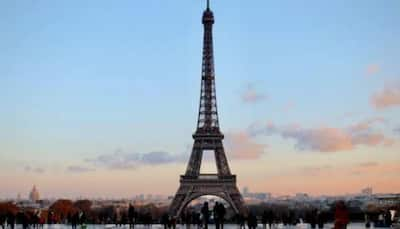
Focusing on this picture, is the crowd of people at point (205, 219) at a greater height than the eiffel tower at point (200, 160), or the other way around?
the eiffel tower at point (200, 160)

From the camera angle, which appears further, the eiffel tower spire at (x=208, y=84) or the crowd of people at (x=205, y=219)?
the eiffel tower spire at (x=208, y=84)

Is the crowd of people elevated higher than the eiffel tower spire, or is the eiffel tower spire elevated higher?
the eiffel tower spire

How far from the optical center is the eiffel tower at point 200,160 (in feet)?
212

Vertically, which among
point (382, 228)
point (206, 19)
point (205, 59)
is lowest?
point (382, 228)

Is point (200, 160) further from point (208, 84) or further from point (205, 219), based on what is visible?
point (205, 219)

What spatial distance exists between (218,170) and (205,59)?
10.7 meters

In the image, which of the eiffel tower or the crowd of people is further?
the eiffel tower

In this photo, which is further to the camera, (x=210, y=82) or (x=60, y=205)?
(x=60, y=205)

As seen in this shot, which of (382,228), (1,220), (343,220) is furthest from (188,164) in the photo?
(343,220)

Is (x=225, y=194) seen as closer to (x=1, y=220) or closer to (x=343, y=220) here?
(x=1, y=220)

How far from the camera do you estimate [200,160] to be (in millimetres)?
66312

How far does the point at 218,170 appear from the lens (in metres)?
64.9

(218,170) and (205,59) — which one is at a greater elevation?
(205,59)

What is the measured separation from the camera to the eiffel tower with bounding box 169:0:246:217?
212ft
